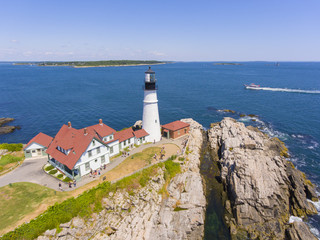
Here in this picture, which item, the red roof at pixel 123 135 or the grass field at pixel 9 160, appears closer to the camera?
the grass field at pixel 9 160

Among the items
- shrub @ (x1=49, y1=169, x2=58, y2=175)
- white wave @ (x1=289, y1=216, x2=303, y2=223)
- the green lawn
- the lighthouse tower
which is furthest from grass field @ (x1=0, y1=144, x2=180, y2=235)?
white wave @ (x1=289, y1=216, x2=303, y2=223)

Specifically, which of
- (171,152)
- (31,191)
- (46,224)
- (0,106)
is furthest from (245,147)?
(0,106)

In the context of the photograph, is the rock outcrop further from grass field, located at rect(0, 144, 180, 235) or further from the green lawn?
the green lawn

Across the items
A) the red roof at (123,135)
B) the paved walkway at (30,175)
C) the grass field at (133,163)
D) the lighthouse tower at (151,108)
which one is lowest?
the paved walkway at (30,175)

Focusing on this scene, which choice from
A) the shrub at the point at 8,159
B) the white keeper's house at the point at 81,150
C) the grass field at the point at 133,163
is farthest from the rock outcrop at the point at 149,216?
the shrub at the point at 8,159

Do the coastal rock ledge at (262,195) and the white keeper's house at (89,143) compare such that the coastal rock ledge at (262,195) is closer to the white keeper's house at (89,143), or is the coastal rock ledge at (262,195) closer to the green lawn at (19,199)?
the white keeper's house at (89,143)

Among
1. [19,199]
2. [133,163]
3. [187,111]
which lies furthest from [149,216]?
[187,111]
